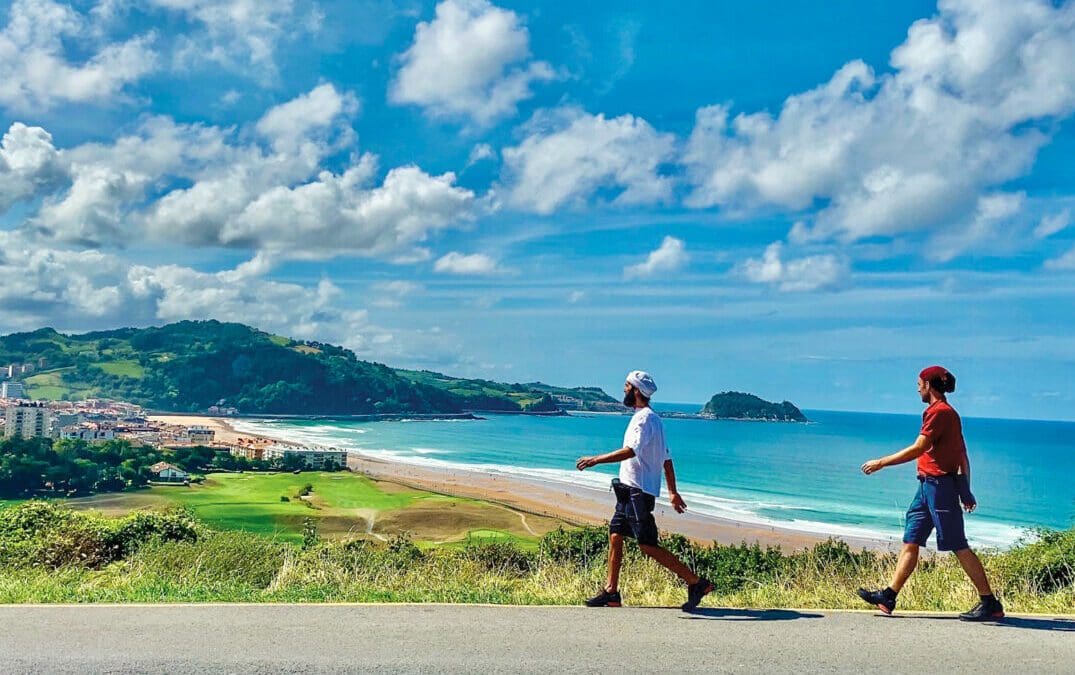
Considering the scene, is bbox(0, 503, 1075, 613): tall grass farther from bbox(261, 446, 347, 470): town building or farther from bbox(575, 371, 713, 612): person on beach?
bbox(261, 446, 347, 470): town building

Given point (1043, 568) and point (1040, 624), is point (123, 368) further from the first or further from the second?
point (1040, 624)

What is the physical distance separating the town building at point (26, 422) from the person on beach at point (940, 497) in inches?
3623

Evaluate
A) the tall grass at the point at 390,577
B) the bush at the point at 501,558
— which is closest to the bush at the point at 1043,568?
the tall grass at the point at 390,577

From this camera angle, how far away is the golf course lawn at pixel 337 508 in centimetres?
4209

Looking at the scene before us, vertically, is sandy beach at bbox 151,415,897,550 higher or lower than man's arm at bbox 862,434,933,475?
lower

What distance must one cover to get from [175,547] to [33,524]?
390 cm

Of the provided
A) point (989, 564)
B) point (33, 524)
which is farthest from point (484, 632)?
point (33, 524)

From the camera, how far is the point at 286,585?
721 centimetres

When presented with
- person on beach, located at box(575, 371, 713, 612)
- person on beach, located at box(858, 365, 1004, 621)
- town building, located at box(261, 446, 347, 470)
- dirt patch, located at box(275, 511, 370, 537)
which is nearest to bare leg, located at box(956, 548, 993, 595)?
person on beach, located at box(858, 365, 1004, 621)

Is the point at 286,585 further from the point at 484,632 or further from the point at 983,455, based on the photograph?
the point at 983,455

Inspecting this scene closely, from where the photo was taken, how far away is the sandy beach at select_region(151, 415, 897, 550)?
39844 millimetres

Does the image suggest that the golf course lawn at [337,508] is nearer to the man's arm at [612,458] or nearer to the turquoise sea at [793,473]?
the turquoise sea at [793,473]

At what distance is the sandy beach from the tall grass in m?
17.7

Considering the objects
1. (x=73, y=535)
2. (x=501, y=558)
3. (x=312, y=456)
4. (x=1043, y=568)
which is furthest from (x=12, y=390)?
(x=1043, y=568)
